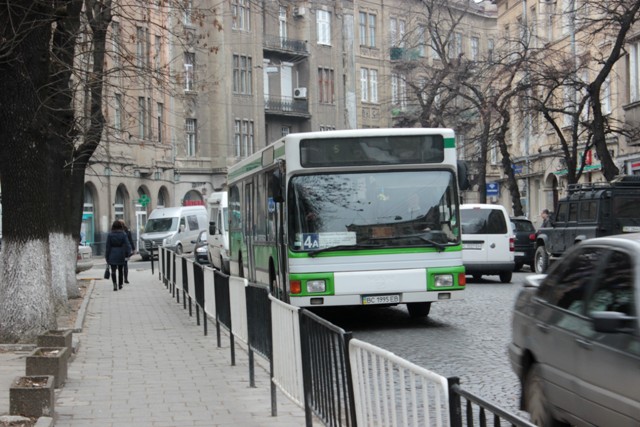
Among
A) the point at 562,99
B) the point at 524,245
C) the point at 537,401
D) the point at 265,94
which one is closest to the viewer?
the point at 537,401

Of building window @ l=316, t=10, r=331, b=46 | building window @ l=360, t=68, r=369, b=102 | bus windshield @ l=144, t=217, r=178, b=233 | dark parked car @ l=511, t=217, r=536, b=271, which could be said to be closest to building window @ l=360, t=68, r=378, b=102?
building window @ l=360, t=68, r=369, b=102

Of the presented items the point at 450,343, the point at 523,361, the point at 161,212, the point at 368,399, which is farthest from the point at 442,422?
the point at 161,212

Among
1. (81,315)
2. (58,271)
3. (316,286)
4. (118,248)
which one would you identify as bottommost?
(81,315)

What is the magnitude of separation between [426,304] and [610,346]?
10.1 metres

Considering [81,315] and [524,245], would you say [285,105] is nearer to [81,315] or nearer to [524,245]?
[524,245]

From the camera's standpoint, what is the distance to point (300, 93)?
228 ft

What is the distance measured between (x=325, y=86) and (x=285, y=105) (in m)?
3.92

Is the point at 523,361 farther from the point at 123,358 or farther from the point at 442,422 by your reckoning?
the point at 123,358

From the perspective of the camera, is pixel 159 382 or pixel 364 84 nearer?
pixel 159 382

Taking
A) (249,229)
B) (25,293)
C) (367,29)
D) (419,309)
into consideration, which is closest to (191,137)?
(367,29)

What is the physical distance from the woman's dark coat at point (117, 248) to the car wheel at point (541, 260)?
38.5 feet

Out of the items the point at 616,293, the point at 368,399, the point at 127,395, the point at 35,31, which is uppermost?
the point at 35,31

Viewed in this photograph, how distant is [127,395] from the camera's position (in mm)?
9992

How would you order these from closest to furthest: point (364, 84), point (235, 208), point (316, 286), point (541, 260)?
point (316, 286) → point (235, 208) → point (541, 260) → point (364, 84)
